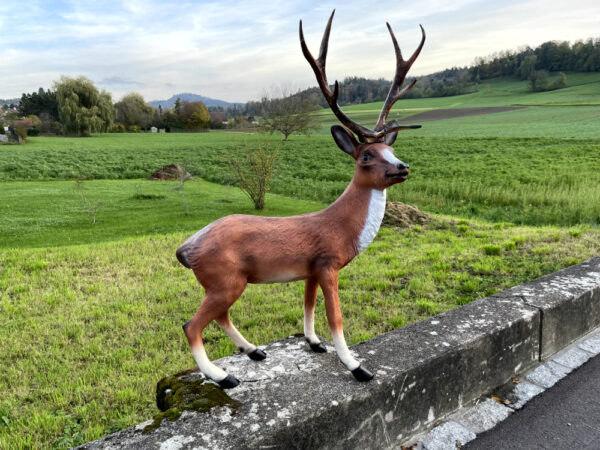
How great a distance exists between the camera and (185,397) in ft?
8.01

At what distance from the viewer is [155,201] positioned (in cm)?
1386

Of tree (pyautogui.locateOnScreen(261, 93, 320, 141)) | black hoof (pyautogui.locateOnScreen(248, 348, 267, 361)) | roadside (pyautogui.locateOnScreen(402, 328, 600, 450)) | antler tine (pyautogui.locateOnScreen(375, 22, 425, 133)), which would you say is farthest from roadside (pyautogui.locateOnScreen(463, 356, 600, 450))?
tree (pyautogui.locateOnScreen(261, 93, 320, 141))

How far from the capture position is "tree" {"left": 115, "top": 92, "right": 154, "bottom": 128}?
224ft

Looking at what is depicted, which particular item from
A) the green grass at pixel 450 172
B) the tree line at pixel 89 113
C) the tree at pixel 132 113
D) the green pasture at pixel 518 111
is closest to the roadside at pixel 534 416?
the green grass at pixel 450 172

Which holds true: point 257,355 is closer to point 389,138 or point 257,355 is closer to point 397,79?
point 389,138

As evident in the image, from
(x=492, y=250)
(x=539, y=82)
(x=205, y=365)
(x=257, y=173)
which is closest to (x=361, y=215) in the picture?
(x=205, y=365)

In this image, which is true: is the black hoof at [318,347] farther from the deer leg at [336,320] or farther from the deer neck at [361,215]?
the deer neck at [361,215]

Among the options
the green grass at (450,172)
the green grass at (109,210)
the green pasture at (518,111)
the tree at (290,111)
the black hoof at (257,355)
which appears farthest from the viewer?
the green pasture at (518,111)

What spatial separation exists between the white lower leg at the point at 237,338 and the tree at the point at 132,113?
72.8m

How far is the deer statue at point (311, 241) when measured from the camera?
2334mm

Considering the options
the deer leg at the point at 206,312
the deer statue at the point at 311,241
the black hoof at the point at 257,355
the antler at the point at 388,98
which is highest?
the antler at the point at 388,98

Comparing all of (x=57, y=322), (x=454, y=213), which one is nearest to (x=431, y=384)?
(x=57, y=322)

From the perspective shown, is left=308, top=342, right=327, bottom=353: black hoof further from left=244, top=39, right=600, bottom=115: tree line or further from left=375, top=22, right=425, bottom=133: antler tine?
left=244, top=39, right=600, bottom=115: tree line

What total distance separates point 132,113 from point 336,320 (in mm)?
74362
